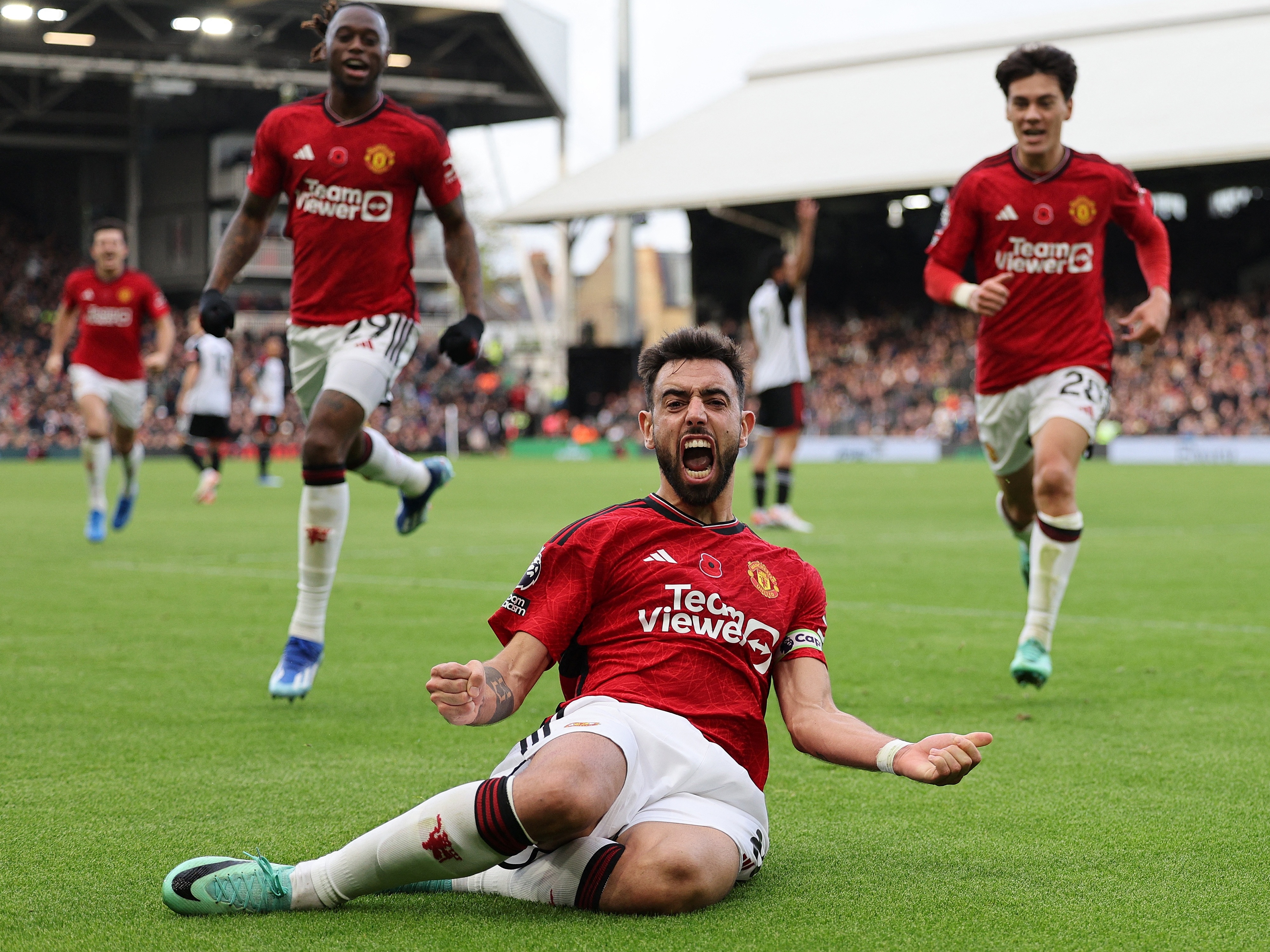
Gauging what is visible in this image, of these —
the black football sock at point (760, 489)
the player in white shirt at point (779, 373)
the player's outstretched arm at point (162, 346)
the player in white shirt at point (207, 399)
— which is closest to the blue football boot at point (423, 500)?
the player's outstretched arm at point (162, 346)

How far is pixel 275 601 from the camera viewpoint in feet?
27.6

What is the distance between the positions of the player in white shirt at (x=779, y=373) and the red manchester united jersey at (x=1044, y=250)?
7275 mm

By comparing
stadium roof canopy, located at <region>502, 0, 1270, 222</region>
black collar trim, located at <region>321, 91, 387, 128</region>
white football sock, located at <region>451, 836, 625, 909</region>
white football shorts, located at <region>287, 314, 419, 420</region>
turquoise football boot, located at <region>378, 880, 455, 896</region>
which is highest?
stadium roof canopy, located at <region>502, 0, 1270, 222</region>

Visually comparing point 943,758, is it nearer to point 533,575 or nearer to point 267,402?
point 533,575

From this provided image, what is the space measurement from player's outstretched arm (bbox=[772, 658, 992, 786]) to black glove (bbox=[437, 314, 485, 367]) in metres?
2.80

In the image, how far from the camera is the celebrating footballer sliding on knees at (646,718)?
2.83 metres

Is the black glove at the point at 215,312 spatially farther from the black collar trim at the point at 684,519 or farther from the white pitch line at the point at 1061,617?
the white pitch line at the point at 1061,617

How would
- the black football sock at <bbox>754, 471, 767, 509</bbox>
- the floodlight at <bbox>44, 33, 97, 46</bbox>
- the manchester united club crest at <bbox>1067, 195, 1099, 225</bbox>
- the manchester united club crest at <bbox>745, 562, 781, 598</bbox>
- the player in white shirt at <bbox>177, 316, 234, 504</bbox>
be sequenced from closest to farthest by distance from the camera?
the manchester united club crest at <bbox>745, 562, 781, 598</bbox> < the manchester united club crest at <bbox>1067, 195, 1099, 225</bbox> < the black football sock at <bbox>754, 471, 767, 509</bbox> < the player in white shirt at <bbox>177, 316, 234, 504</bbox> < the floodlight at <bbox>44, 33, 97, 46</bbox>

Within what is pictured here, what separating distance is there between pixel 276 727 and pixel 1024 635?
2.73 m

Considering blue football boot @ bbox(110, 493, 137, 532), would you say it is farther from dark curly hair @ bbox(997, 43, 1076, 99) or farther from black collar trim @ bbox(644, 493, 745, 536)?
black collar trim @ bbox(644, 493, 745, 536)

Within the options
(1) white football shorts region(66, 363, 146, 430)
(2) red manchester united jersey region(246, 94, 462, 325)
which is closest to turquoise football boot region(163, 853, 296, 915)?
(2) red manchester united jersey region(246, 94, 462, 325)

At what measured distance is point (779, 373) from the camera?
14.3 metres

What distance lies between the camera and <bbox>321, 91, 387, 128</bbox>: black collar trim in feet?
19.6

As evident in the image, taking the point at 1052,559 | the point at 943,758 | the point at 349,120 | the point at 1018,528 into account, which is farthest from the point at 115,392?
the point at 943,758
